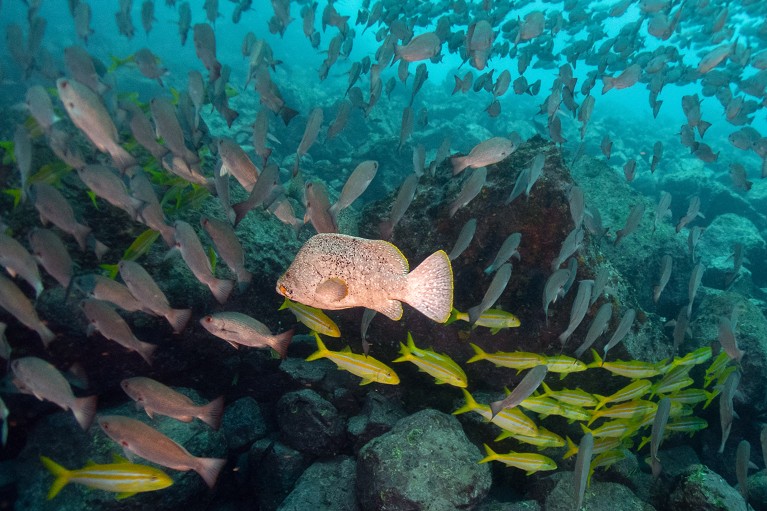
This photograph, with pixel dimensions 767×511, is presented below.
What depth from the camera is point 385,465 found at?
3203 mm

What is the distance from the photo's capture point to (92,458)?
3.49 m

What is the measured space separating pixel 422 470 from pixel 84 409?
9.18ft

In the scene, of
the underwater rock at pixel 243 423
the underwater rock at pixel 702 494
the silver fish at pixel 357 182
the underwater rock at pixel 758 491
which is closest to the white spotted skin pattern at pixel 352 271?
the silver fish at pixel 357 182

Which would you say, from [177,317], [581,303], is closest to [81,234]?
[177,317]

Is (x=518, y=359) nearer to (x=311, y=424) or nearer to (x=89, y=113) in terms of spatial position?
(x=311, y=424)

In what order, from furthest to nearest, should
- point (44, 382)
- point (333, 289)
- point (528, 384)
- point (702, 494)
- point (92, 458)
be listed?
point (92, 458), point (702, 494), point (528, 384), point (44, 382), point (333, 289)

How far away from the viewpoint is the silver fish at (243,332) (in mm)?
2969

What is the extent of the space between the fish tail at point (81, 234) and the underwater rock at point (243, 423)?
2.44 m

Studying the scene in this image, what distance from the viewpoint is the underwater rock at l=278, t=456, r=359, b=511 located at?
3.48 m

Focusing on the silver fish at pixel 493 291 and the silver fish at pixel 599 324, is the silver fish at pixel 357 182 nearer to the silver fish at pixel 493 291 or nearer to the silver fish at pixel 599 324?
the silver fish at pixel 493 291

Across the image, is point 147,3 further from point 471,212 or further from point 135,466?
point 135,466

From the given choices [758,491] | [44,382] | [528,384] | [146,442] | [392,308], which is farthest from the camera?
[758,491]

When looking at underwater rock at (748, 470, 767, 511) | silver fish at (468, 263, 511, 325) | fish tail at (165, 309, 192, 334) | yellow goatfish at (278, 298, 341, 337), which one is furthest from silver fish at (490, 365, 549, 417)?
underwater rock at (748, 470, 767, 511)

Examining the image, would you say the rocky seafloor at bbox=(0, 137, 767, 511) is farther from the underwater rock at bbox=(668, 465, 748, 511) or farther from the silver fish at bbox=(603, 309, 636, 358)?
the silver fish at bbox=(603, 309, 636, 358)
